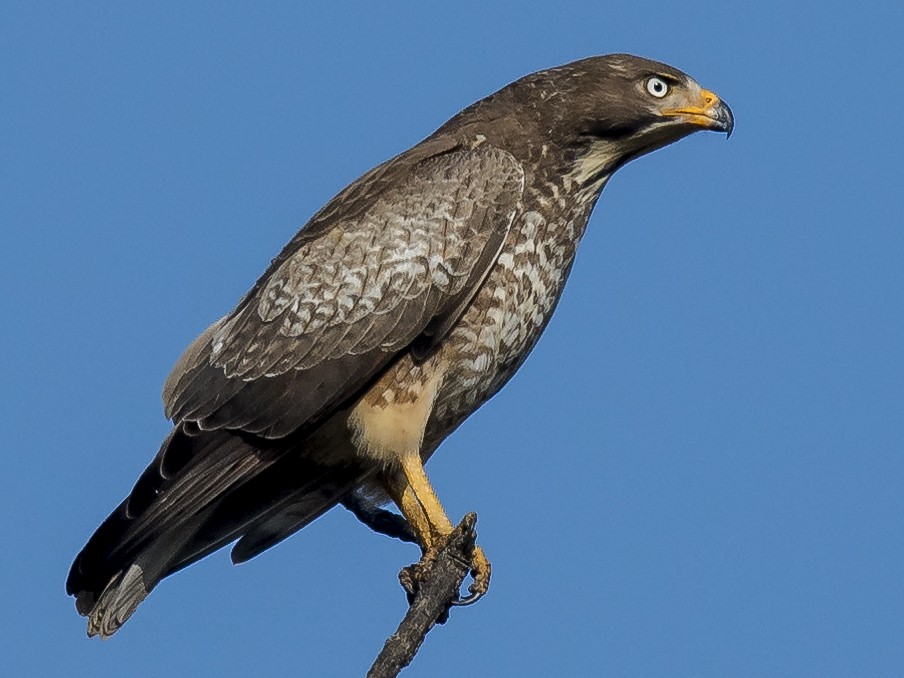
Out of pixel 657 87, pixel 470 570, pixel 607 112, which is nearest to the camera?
pixel 470 570

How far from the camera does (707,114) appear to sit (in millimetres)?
9898

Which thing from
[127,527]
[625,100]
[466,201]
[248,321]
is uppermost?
[625,100]

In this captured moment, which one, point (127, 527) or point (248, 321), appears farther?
point (248, 321)

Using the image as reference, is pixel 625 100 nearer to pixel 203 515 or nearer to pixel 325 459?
pixel 325 459

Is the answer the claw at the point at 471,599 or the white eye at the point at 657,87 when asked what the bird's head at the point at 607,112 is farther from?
the claw at the point at 471,599

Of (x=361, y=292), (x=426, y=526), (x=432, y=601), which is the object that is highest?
(x=361, y=292)

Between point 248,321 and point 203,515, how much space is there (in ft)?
3.68

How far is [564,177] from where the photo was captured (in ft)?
31.9

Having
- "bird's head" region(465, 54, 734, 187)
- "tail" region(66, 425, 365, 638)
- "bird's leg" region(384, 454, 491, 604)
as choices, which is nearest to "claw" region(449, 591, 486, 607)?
"bird's leg" region(384, 454, 491, 604)

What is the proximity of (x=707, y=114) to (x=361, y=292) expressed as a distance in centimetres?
227

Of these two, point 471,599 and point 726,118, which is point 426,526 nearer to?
point 471,599

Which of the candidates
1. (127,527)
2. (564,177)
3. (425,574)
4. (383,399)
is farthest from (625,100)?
(127,527)

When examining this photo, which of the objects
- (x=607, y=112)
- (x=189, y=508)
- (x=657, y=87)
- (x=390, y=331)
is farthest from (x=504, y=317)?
(x=189, y=508)

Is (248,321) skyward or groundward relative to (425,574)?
skyward
